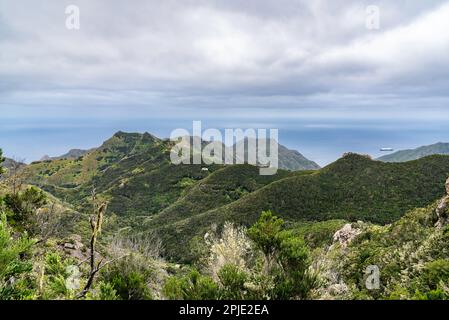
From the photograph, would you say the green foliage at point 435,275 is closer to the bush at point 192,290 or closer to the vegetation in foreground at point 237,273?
the vegetation in foreground at point 237,273

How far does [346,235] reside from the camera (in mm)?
43906

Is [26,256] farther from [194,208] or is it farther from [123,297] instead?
[194,208]

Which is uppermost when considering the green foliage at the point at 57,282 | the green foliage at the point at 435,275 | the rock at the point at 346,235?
the green foliage at the point at 57,282

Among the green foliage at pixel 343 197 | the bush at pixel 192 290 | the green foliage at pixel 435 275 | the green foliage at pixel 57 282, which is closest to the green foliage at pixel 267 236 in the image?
the bush at pixel 192 290

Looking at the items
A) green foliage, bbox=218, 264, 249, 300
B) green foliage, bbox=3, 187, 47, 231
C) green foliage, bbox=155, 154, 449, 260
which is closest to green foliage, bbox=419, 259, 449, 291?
green foliage, bbox=218, 264, 249, 300

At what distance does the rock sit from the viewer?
41.6 meters

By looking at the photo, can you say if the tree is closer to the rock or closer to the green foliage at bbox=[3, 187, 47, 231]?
the green foliage at bbox=[3, 187, 47, 231]

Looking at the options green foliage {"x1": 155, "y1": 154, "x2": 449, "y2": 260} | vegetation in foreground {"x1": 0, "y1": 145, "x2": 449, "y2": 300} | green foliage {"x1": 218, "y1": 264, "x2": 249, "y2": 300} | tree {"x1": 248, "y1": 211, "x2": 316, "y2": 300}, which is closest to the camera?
vegetation in foreground {"x1": 0, "y1": 145, "x2": 449, "y2": 300}

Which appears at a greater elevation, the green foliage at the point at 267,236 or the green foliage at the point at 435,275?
the green foliage at the point at 267,236

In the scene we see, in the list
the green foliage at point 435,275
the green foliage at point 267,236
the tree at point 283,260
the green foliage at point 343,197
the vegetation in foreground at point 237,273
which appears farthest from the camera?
the green foliage at point 343,197

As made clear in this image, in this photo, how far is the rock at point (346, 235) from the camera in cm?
4161

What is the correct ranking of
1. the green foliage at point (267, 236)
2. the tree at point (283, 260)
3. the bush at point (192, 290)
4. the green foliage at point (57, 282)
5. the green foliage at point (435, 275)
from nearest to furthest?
the green foliage at point (57, 282)
the bush at point (192, 290)
the tree at point (283, 260)
the green foliage at point (435, 275)
the green foliage at point (267, 236)
